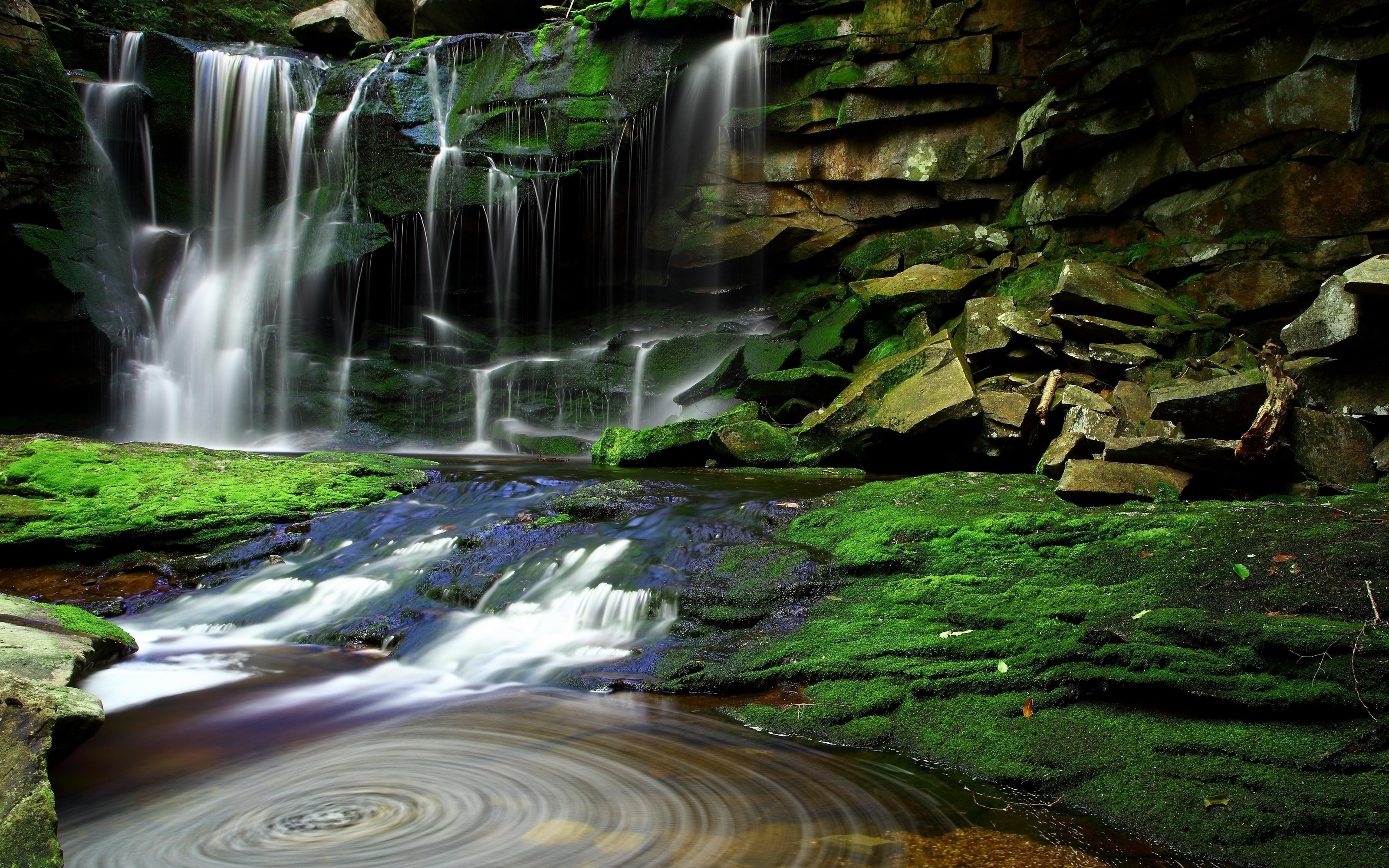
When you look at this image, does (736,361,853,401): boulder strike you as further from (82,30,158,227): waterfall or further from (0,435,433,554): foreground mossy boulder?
(82,30,158,227): waterfall

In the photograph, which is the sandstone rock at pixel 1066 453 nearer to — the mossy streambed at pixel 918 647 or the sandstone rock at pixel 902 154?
the mossy streambed at pixel 918 647

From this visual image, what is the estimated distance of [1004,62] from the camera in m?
13.5

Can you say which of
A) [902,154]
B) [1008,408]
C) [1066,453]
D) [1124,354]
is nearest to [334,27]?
[902,154]

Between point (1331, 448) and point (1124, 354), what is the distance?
355 cm

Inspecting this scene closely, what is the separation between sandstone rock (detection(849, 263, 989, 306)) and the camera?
11.8 meters

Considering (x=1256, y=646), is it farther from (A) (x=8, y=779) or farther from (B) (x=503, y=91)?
(B) (x=503, y=91)

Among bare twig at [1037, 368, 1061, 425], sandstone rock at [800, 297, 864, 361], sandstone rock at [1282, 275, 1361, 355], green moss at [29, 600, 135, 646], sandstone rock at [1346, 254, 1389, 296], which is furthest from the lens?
sandstone rock at [800, 297, 864, 361]

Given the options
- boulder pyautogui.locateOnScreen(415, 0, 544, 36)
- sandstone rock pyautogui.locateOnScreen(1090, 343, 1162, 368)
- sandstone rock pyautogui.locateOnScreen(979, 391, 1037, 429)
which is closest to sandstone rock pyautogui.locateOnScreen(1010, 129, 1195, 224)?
sandstone rock pyautogui.locateOnScreen(1090, 343, 1162, 368)

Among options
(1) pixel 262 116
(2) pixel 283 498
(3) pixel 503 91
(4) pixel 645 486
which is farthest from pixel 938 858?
(1) pixel 262 116

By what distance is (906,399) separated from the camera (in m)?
8.94

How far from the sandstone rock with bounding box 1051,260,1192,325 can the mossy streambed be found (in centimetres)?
424

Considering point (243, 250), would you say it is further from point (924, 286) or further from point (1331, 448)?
point (1331, 448)

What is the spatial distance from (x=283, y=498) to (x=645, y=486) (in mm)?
3423

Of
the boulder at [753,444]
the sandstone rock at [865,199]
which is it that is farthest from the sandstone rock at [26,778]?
the sandstone rock at [865,199]
